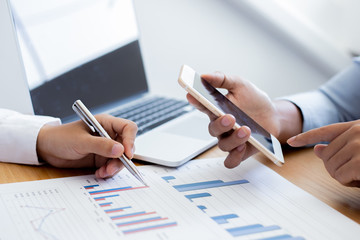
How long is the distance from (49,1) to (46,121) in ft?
0.89

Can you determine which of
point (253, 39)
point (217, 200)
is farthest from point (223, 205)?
point (253, 39)

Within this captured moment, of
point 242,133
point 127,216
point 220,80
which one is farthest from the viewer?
point 220,80

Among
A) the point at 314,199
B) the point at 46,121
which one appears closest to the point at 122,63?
the point at 46,121

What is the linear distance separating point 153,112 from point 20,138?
284 mm

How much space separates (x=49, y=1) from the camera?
801mm

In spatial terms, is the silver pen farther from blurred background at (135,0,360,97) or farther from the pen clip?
blurred background at (135,0,360,97)

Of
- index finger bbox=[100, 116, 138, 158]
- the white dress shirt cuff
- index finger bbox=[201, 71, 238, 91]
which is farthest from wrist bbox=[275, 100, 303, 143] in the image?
index finger bbox=[100, 116, 138, 158]

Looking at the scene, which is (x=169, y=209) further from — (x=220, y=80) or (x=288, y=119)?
(x=288, y=119)

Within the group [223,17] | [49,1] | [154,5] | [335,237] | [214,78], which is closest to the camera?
[335,237]

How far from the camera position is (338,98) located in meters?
0.89

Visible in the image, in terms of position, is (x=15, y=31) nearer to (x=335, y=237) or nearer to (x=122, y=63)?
(x=122, y=63)

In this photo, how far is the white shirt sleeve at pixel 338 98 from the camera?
0.84 m

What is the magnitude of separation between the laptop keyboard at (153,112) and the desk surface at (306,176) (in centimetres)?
14

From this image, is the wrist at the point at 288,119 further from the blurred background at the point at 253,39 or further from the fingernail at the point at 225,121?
the blurred background at the point at 253,39
